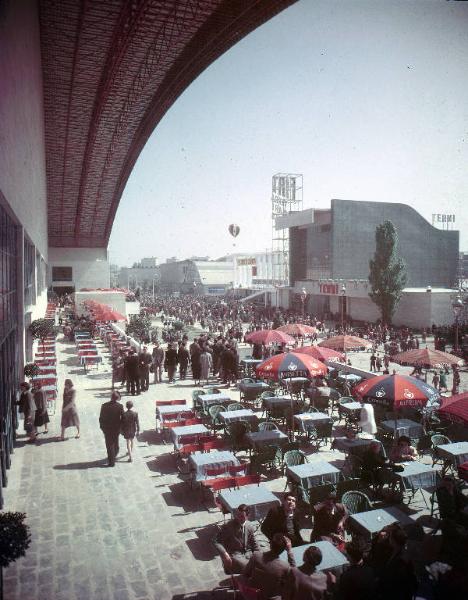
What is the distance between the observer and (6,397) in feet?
34.5

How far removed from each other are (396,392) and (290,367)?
2582 millimetres

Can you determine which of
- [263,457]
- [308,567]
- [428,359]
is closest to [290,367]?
[263,457]

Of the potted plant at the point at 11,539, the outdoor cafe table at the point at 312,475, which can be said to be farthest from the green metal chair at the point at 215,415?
the potted plant at the point at 11,539

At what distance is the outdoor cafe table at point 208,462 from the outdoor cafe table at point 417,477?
2.82m

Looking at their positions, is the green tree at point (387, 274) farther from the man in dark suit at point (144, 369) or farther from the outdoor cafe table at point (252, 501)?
the outdoor cafe table at point (252, 501)

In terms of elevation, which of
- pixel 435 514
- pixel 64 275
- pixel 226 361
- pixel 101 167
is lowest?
pixel 435 514

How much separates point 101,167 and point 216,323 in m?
17.2

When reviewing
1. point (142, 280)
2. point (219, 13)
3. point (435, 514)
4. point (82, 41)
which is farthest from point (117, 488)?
point (142, 280)

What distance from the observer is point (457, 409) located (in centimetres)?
716

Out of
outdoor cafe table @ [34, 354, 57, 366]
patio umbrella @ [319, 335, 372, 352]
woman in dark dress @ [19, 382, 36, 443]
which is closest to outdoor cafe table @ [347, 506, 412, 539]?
woman in dark dress @ [19, 382, 36, 443]

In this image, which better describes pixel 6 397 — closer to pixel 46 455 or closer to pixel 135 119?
pixel 46 455

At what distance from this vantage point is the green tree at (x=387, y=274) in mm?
38969

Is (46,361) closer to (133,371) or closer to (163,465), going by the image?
(133,371)

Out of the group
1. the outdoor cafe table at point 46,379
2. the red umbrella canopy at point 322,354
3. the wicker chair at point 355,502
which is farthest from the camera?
the outdoor cafe table at point 46,379
